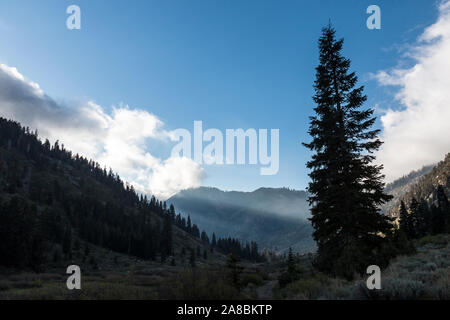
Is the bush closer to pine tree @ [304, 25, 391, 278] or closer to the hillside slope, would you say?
pine tree @ [304, 25, 391, 278]

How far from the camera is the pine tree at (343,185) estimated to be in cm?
1289

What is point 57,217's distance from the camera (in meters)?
96.8

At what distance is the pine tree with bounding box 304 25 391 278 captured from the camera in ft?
42.3

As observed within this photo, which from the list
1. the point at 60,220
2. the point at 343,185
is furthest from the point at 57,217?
the point at 343,185

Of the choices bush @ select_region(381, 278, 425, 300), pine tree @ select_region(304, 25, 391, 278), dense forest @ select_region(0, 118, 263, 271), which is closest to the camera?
bush @ select_region(381, 278, 425, 300)

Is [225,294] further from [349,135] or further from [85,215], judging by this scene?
[85,215]

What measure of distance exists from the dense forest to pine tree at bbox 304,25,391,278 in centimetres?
637

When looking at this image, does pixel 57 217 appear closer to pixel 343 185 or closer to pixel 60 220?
pixel 60 220

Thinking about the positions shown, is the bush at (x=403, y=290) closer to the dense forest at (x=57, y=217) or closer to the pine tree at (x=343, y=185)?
Result: the pine tree at (x=343, y=185)

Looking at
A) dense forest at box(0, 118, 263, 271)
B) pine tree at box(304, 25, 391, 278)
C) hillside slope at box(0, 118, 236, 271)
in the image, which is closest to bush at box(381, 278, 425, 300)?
pine tree at box(304, 25, 391, 278)

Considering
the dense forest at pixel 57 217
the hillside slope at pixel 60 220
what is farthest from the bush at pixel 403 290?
the hillside slope at pixel 60 220

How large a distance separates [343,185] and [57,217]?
11365cm

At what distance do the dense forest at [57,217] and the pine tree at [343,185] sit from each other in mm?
6367
